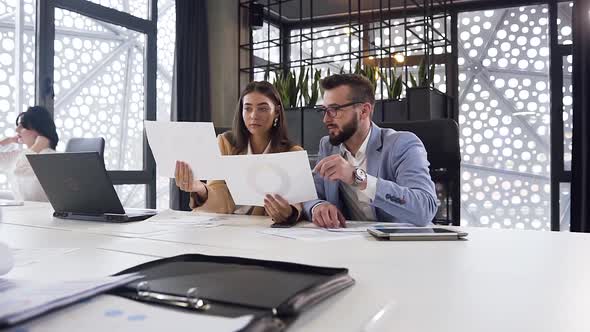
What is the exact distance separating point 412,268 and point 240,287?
36 cm

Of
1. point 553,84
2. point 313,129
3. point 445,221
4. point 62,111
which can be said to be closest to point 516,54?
point 553,84

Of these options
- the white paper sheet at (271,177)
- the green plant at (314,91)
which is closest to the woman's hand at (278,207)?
the white paper sheet at (271,177)

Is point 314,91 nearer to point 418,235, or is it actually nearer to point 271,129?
point 271,129

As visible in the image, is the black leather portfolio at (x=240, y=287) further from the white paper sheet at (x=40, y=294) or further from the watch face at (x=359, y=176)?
the watch face at (x=359, y=176)

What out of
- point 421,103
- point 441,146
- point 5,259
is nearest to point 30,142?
point 441,146

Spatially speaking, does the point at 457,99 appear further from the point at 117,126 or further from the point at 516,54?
the point at 117,126

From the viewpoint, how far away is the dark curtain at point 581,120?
3.90 meters

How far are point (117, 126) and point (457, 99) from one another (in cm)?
314

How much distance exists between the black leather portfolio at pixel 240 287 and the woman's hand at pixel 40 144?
2270mm

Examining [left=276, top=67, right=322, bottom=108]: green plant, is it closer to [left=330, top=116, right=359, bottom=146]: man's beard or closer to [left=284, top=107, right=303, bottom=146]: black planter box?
[left=284, top=107, right=303, bottom=146]: black planter box

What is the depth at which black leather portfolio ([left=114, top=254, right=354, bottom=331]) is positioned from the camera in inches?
18.8

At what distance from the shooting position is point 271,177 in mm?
1380

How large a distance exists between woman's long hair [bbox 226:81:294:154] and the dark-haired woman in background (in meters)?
1.03

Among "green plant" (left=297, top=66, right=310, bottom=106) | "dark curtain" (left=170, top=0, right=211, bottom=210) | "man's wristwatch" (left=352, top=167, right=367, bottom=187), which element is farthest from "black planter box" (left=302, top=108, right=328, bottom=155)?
"man's wristwatch" (left=352, top=167, right=367, bottom=187)
